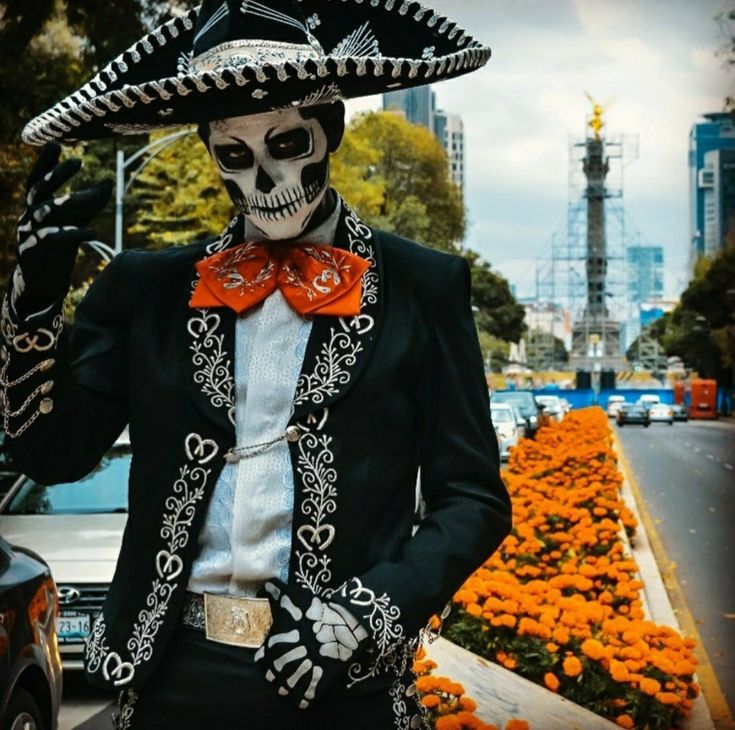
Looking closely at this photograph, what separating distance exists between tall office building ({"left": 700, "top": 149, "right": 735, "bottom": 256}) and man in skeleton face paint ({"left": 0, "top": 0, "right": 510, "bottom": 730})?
4475cm

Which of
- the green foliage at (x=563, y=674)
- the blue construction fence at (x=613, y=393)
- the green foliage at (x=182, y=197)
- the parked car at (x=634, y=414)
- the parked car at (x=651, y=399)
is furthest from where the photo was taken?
the blue construction fence at (x=613, y=393)

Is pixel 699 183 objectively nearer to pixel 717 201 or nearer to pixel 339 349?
pixel 717 201

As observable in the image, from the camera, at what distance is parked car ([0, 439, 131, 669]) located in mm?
7527

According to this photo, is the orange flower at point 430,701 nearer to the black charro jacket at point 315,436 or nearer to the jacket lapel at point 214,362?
the black charro jacket at point 315,436

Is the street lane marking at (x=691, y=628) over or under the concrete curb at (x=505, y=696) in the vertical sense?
under

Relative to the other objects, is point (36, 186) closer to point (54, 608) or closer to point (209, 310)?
point (209, 310)

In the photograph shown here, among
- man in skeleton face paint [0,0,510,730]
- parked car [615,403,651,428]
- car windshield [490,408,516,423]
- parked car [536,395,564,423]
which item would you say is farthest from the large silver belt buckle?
parked car [615,403,651,428]

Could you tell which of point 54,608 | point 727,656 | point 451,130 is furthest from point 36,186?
point 451,130

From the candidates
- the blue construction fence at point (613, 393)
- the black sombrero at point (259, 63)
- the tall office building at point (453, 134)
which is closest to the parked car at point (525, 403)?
the black sombrero at point (259, 63)

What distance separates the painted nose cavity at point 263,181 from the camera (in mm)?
2410

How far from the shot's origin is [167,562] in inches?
89.7

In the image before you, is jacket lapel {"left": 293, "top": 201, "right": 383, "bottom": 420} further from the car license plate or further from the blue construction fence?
the blue construction fence

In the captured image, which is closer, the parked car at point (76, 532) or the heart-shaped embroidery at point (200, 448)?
the heart-shaped embroidery at point (200, 448)

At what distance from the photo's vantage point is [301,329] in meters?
2.39
